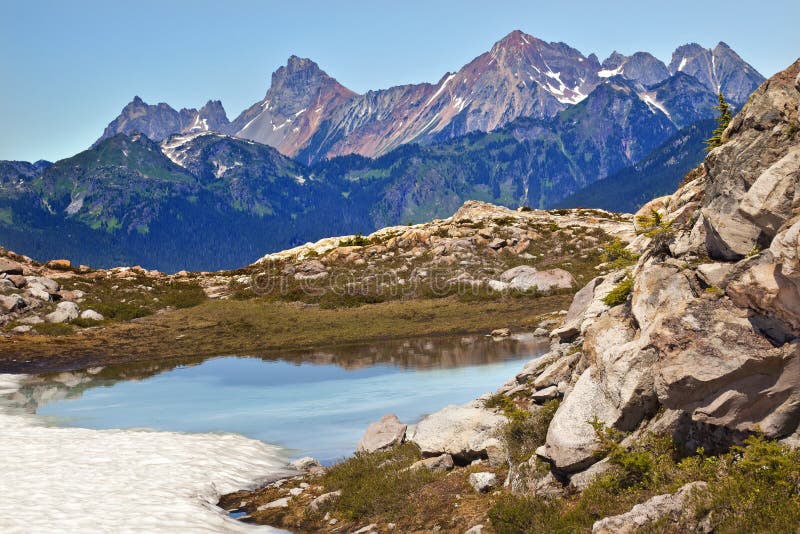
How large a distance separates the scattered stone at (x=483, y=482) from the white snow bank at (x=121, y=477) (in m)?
6.45

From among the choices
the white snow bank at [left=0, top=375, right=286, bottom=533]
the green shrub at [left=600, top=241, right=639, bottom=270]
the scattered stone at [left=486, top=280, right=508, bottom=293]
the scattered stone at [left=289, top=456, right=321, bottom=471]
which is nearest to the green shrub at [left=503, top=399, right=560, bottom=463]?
the green shrub at [left=600, top=241, right=639, bottom=270]

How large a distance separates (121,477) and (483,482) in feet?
41.7

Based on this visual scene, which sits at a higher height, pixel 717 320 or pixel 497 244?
pixel 497 244

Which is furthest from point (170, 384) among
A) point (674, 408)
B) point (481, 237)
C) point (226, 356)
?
point (481, 237)

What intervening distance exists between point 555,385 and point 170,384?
101 ft

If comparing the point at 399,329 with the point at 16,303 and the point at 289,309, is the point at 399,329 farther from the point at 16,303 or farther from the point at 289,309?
the point at 16,303

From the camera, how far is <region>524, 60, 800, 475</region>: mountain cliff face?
13.5m

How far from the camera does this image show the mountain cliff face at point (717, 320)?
13.5m

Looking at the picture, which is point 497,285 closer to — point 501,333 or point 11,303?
point 501,333

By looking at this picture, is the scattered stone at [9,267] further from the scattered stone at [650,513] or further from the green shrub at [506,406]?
the scattered stone at [650,513]

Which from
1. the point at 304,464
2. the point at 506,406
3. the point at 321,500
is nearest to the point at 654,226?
the point at 506,406

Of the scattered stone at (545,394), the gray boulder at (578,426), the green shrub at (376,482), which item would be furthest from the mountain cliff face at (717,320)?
the green shrub at (376,482)

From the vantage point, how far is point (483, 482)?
1808 cm

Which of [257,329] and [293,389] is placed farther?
[257,329]
